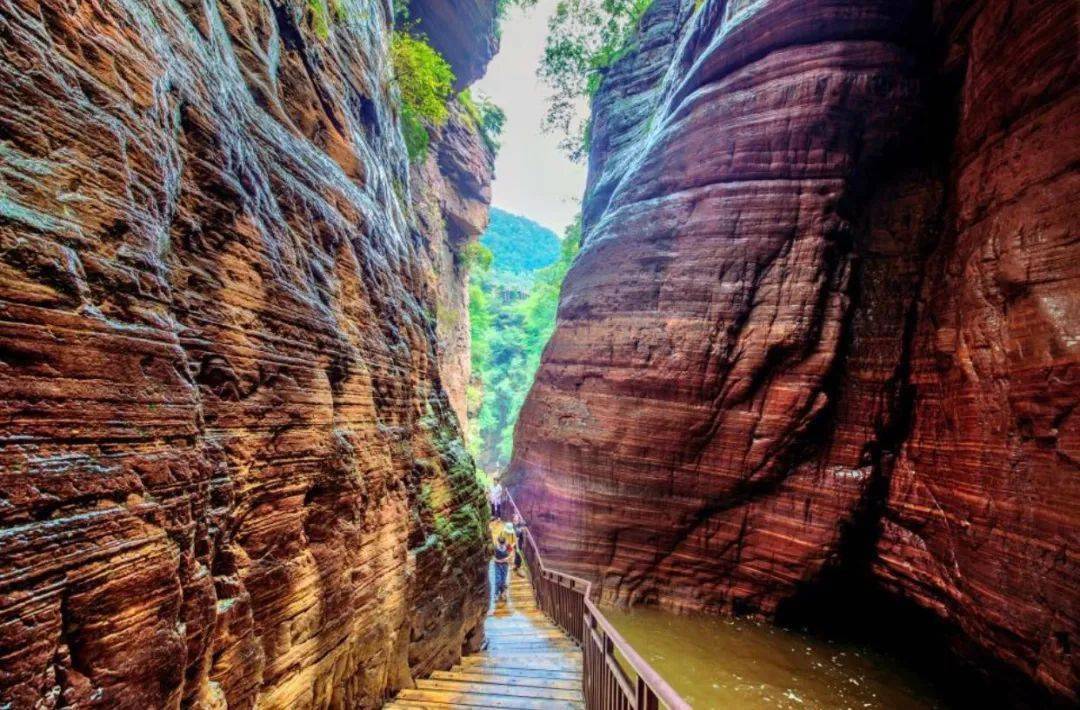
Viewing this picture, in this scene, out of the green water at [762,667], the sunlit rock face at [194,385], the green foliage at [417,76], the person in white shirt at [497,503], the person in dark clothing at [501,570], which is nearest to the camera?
the sunlit rock face at [194,385]

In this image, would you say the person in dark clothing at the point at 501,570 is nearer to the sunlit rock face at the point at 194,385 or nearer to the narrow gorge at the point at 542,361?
the narrow gorge at the point at 542,361

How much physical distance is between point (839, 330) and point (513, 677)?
7523 millimetres

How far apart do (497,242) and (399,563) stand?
2189 inches

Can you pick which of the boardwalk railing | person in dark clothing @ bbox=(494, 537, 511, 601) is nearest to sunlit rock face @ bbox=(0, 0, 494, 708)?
the boardwalk railing

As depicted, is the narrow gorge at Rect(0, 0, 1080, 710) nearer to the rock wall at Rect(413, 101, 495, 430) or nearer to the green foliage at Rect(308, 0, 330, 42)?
the green foliage at Rect(308, 0, 330, 42)

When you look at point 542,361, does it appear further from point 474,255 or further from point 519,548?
point 474,255

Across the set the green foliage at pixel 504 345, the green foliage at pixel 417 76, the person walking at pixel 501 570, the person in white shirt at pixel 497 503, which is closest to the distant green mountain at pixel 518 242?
the green foliage at pixel 504 345

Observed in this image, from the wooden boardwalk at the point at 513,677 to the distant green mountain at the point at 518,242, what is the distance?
160ft

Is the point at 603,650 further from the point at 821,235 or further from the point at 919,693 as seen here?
the point at 821,235

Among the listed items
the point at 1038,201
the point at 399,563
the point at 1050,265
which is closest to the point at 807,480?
the point at 1050,265

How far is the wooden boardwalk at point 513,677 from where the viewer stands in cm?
432

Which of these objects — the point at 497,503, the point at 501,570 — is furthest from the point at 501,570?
the point at 497,503

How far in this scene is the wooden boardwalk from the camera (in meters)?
4.32

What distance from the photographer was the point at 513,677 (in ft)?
16.4
